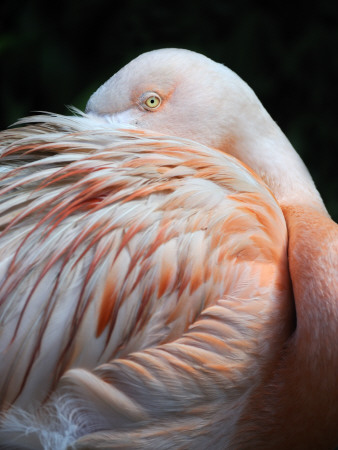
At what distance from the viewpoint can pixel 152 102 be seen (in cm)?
169

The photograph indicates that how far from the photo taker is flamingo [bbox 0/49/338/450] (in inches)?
48.2

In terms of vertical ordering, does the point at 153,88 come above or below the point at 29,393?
above

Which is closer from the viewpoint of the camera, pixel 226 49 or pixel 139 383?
pixel 139 383

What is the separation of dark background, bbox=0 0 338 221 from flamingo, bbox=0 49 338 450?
1211mm

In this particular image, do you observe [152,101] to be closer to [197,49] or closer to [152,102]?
[152,102]

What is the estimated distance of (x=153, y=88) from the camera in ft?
5.50

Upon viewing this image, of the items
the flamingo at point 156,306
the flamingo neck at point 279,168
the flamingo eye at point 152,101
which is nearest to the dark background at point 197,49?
the flamingo neck at point 279,168

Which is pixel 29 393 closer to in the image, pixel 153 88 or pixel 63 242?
pixel 63 242

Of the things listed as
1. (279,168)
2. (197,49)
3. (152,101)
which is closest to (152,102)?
(152,101)

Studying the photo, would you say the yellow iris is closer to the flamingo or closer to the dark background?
the flamingo

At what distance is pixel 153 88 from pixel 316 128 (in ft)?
3.56

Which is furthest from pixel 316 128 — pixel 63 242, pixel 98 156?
pixel 63 242

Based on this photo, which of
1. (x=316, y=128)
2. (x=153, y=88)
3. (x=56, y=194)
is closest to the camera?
(x=56, y=194)

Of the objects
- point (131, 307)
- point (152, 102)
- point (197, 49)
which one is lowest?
point (131, 307)
